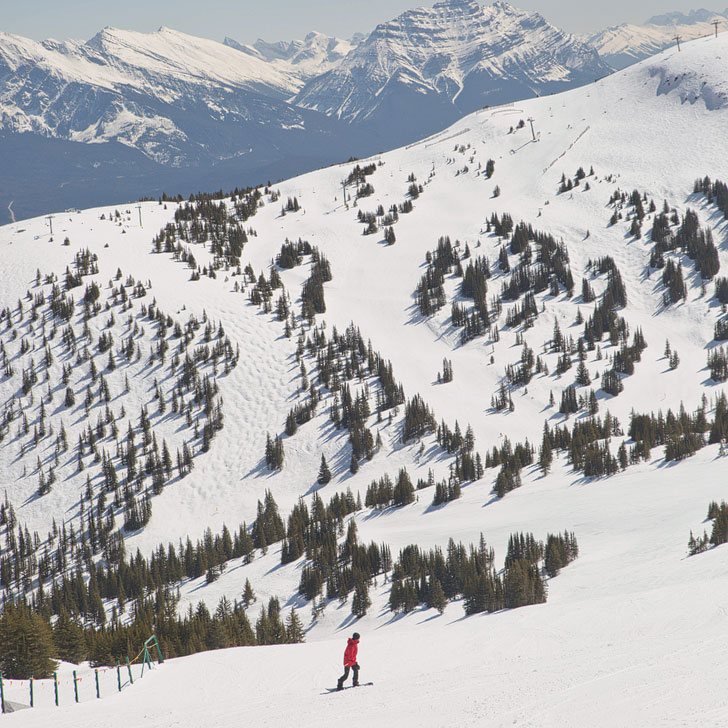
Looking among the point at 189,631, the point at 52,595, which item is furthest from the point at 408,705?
the point at 52,595

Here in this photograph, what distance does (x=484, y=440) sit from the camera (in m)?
141

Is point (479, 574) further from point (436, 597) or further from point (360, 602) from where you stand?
point (360, 602)

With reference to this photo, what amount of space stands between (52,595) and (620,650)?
347 feet

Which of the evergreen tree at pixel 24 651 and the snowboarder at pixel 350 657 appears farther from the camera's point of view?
the evergreen tree at pixel 24 651

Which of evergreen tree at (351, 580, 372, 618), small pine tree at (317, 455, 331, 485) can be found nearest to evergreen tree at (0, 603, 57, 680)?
evergreen tree at (351, 580, 372, 618)

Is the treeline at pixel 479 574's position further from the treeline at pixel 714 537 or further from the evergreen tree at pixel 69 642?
the evergreen tree at pixel 69 642

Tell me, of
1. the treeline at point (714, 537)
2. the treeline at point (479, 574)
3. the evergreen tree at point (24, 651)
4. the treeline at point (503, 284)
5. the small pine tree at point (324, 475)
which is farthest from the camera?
the treeline at point (503, 284)

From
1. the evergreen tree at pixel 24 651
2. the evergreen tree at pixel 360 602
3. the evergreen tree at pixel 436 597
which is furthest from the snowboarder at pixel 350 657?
the evergreen tree at pixel 360 602

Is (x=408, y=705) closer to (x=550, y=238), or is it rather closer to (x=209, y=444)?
(x=209, y=444)

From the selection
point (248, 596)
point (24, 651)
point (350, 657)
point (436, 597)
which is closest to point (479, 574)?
point (436, 597)

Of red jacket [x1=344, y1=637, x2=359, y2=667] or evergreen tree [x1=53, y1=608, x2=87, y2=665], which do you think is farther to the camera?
evergreen tree [x1=53, y1=608, x2=87, y2=665]

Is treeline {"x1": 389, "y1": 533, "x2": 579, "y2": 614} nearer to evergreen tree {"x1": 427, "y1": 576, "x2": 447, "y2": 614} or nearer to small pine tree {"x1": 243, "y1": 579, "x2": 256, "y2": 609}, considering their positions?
evergreen tree {"x1": 427, "y1": 576, "x2": 447, "y2": 614}

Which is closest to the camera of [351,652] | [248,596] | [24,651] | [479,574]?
[351,652]

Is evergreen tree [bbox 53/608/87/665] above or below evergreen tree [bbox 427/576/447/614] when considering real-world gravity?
above
